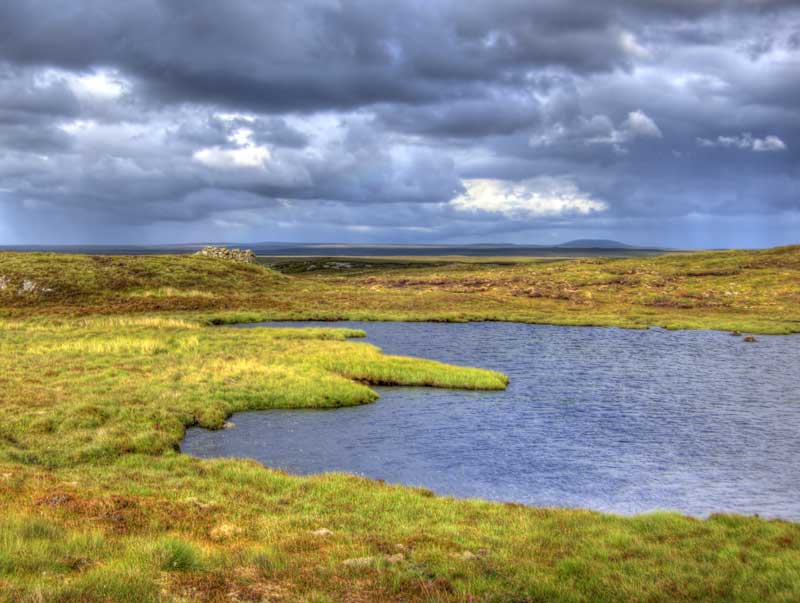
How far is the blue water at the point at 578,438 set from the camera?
2394cm

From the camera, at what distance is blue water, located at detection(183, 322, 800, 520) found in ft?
78.5

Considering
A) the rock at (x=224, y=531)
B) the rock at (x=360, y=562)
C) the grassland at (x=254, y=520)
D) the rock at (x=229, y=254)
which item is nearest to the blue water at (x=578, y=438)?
the grassland at (x=254, y=520)

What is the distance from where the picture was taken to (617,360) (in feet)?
181

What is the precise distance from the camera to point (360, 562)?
13656 mm

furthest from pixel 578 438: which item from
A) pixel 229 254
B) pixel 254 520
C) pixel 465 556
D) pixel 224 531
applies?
pixel 229 254

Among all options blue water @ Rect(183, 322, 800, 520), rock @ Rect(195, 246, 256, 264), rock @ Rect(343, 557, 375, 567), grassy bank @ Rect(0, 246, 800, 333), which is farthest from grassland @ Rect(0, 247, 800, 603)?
rock @ Rect(195, 246, 256, 264)

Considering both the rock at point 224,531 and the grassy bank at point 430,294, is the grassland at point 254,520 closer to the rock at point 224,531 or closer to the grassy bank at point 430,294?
the rock at point 224,531

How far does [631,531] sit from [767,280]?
116 m

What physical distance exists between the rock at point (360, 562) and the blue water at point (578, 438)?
9835 mm

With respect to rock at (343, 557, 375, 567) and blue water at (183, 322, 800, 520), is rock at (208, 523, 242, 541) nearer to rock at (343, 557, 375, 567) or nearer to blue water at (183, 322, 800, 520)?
rock at (343, 557, 375, 567)

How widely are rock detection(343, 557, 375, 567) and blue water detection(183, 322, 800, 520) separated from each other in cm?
984

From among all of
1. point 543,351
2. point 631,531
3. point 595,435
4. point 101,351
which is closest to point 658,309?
point 543,351

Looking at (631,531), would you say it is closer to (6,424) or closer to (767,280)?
(6,424)

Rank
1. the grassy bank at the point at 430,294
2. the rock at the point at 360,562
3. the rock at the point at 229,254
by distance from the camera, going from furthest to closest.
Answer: the rock at the point at 229,254, the grassy bank at the point at 430,294, the rock at the point at 360,562
